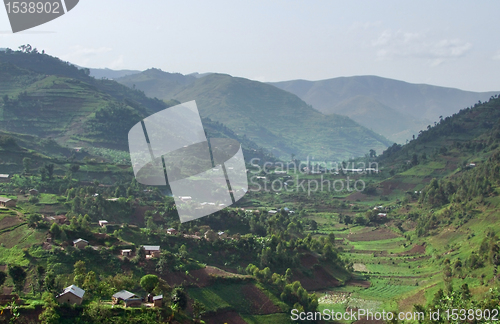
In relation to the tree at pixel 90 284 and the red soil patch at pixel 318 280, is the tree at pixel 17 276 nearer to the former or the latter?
the tree at pixel 90 284

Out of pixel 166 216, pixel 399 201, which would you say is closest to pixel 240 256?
pixel 166 216

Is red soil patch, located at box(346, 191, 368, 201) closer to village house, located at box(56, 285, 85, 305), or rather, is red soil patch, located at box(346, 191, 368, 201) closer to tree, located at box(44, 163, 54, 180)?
tree, located at box(44, 163, 54, 180)

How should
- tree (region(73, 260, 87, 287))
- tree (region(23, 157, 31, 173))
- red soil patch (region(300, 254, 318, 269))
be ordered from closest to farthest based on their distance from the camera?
tree (region(73, 260, 87, 287)) < red soil patch (region(300, 254, 318, 269)) < tree (region(23, 157, 31, 173))

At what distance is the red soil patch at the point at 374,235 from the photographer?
1983 inches

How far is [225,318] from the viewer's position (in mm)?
27031

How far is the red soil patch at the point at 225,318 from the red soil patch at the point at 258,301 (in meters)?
1.21

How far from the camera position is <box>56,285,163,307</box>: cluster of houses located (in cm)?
2175

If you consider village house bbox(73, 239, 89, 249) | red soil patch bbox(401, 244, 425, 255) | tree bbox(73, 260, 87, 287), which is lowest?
red soil patch bbox(401, 244, 425, 255)

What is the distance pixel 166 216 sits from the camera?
44000 mm

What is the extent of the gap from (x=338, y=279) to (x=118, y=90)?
116456mm

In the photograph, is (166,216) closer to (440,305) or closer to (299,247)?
(299,247)

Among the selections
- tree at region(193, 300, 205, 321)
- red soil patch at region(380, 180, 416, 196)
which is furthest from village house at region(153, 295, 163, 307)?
red soil patch at region(380, 180, 416, 196)

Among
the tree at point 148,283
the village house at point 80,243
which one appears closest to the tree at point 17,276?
the village house at point 80,243

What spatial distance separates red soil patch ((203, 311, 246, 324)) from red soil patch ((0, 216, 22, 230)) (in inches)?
553
